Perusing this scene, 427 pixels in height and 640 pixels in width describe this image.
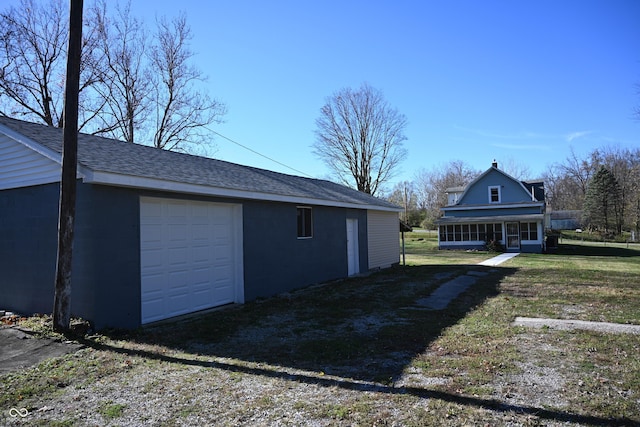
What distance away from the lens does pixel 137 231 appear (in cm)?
713

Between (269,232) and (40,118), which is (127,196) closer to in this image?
(269,232)

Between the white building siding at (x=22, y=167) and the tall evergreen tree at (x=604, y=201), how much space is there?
54246 mm

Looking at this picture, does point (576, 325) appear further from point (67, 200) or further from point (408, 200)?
point (408, 200)

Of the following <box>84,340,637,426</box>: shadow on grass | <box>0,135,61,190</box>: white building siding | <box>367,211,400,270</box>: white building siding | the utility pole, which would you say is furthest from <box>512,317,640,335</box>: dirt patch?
<box>367,211,400,270</box>: white building siding

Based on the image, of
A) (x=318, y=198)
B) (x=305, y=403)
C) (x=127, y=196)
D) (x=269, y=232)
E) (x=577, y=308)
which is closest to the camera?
(x=305, y=403)

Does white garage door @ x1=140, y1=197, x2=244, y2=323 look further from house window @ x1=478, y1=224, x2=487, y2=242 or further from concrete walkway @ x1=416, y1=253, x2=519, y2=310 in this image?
house window @ x1=478, y1=224, x2=487, y2=242

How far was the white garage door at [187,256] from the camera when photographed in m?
7.47

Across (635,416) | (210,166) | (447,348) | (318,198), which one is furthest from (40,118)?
(635,416)

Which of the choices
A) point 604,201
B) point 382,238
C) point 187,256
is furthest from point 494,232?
point 187,256

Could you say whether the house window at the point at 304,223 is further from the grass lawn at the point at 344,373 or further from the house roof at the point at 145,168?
the grass lawn at the point at 344,373

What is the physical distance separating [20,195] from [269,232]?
17.1 ft

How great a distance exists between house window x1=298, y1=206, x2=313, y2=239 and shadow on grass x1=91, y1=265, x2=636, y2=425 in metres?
2.06

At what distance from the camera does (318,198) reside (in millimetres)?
12352

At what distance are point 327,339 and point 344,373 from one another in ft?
5.00
